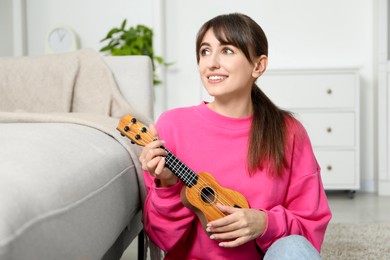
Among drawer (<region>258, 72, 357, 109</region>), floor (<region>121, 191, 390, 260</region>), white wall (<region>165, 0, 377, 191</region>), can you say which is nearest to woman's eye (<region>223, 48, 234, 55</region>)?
floor (<region>121, 191, 390, 260</region>)

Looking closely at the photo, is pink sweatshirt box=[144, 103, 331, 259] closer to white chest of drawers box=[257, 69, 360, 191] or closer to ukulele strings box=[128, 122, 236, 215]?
ukulele strings box=[128, 122, 236, 215]

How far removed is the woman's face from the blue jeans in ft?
1.17

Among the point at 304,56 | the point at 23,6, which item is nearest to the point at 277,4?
the point at 304,56

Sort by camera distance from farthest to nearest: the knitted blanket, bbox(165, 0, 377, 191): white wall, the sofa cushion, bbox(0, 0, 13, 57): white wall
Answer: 1. bbox(0, 0, 13, 57): white wall
2. bbox(165, 0, 377, 191): white wall
3. the knitted blanket
4. the sofa cushion

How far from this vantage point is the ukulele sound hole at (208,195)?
1.04 m

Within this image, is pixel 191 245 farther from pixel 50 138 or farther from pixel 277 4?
pixel 277 4

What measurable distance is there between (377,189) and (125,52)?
2142 mm

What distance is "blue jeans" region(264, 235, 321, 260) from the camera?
3.21ft

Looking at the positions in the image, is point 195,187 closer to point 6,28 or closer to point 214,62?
point 214,62

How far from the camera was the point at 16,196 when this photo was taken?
55 centimetres

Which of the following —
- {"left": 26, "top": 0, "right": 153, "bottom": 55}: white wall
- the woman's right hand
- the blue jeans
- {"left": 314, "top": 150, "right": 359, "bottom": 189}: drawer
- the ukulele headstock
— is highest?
{"left": 26, "top": 0, "right": 153, "bottom": 55}: white wall

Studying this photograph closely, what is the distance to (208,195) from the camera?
1.06 m

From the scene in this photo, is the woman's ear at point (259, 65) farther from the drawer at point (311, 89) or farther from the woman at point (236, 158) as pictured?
the drawer at point (311, 89)

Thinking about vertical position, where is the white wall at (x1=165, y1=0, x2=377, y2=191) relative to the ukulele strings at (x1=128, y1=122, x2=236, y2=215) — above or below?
above
